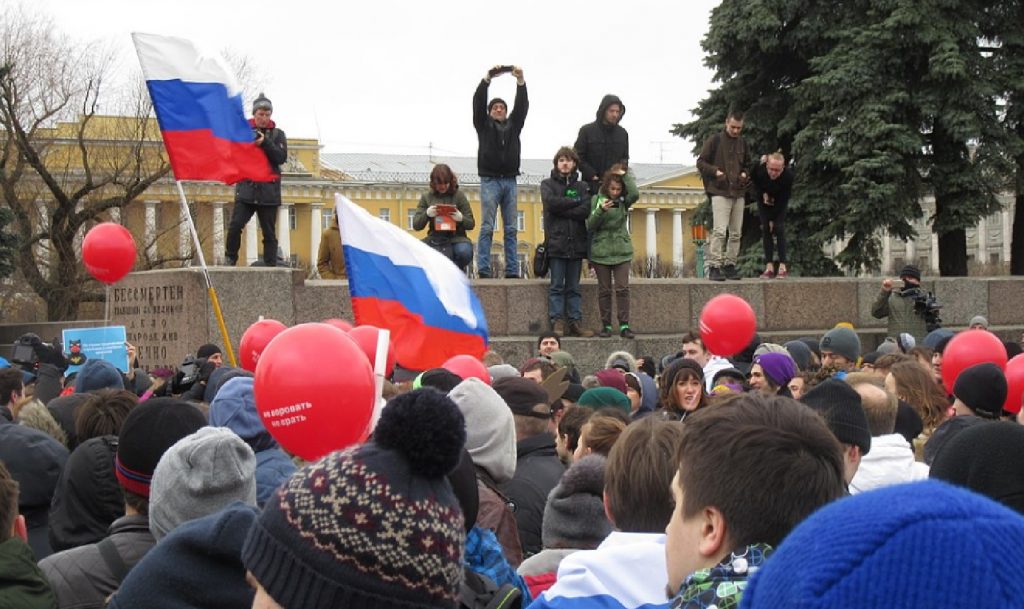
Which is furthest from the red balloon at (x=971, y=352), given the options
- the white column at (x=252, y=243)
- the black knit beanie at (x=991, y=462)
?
the white column at (x=252, y=243)

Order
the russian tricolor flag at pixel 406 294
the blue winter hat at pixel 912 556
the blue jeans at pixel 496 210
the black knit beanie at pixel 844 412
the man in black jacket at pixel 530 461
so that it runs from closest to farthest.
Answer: the blue winter hat at pixel 912 556, the black knit beanie at pixel 844 412, the man in black jacket at pixel 530 461, the russian tricolor flag at pixel 406 294, the blue jeans at pixel 496 210

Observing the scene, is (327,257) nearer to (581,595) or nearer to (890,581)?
(581,595)

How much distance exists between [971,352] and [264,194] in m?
A: 6.66

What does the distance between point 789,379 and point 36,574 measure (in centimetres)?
451

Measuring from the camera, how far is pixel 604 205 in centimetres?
1126

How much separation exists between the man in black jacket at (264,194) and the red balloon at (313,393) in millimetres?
6270

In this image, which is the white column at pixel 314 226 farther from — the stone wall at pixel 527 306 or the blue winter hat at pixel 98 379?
the blue winter hat at pixel 98 379

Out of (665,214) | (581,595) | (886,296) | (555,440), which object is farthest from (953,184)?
(665,214)

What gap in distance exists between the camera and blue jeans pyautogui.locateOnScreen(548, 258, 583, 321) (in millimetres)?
11844

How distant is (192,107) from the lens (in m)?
9.63

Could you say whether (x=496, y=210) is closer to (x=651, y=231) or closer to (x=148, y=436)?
(x=148, y=436)

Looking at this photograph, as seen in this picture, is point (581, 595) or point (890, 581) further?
point (581, 595)

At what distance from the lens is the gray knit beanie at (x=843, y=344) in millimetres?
8664

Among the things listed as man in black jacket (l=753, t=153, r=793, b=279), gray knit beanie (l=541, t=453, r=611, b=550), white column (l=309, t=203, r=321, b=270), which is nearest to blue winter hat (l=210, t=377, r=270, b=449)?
gray knit beanie (l=541, t=453, r=611, b=550)
